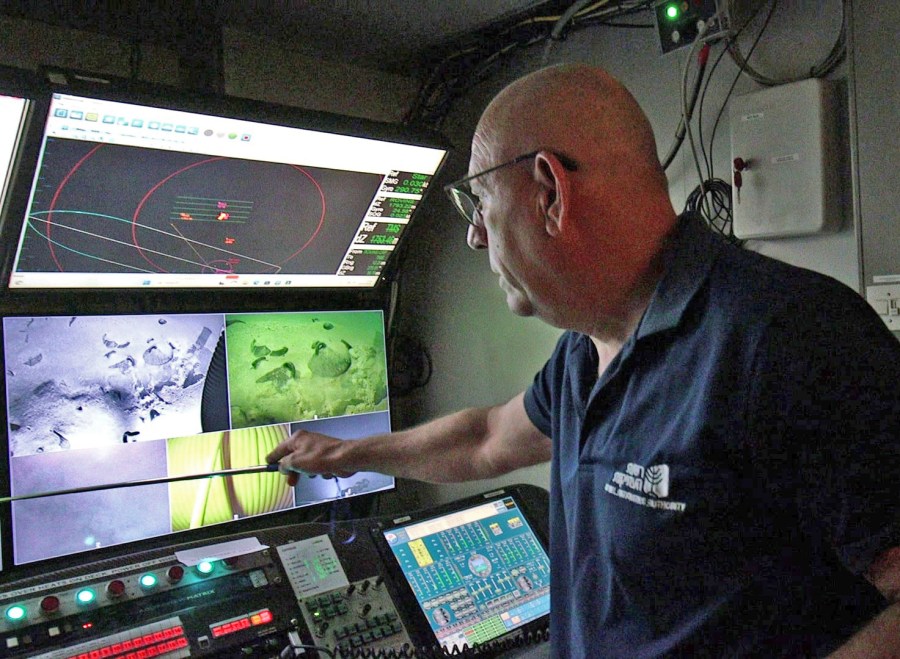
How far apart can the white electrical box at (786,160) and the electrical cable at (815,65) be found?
0.05 metres

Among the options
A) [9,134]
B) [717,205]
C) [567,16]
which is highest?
[567,16]

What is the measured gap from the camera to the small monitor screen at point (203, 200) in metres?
1.32

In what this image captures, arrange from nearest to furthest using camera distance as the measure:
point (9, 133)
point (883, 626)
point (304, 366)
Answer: point (883, 626)
point (9, 133)
point (304, 366)

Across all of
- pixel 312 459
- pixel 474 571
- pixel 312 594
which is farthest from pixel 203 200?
pixel 474 571

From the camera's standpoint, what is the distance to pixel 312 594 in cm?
124

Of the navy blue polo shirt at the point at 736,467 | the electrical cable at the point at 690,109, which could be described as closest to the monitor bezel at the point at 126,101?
the electrical cable at the point at 690,109

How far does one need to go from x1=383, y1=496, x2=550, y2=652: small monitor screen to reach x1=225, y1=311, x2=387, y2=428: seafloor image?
1.58 ft

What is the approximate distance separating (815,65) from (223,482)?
4.76ft

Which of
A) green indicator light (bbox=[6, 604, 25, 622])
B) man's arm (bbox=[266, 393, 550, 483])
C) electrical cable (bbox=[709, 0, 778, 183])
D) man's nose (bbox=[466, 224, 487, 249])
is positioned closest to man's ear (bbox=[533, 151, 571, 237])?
man's nose (bbox=[466, 224, 487, 249])

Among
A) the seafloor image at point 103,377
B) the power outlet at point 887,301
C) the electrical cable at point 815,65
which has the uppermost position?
the electrical cable at point 815,65

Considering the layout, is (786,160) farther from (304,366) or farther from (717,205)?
(304,366)

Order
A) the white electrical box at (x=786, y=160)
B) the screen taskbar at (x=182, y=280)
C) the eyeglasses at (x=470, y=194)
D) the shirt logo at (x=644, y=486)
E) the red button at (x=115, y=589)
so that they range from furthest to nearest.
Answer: the screen taskbar at (x=182, y=280) < the white electrical box at (x=786, y=160) < the red button at (x=115, y=589) < the eyeglasses at (x=470, y=194) < the shirt logo at (x=644, y=486)

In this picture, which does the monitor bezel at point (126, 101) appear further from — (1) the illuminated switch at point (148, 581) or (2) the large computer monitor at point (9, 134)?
(1) the illuminated switch at point (148, 581)

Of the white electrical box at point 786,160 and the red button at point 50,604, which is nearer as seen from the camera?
the red button at point 50,604
